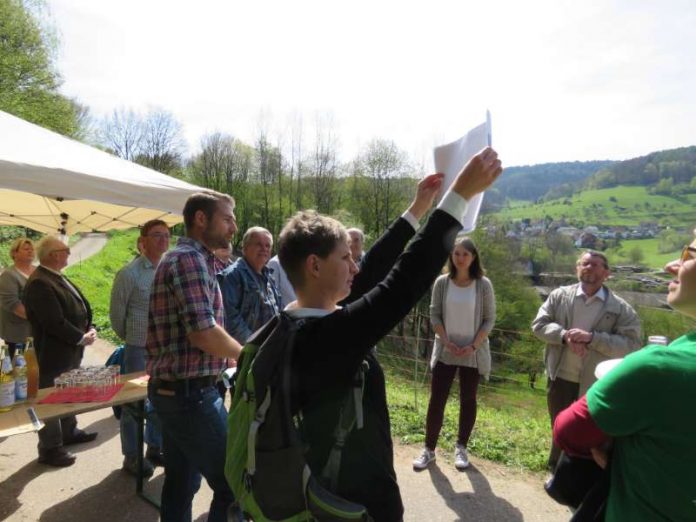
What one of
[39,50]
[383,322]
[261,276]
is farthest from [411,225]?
[39,50]

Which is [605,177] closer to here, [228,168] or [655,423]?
[228,168]

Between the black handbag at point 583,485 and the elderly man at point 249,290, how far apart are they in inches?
102

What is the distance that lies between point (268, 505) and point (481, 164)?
3.67ft

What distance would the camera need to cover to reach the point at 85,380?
3.25 metres

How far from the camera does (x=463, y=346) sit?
410cm

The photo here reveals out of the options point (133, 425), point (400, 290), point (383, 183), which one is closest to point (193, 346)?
point (400, 290)

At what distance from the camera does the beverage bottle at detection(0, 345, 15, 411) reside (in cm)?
293

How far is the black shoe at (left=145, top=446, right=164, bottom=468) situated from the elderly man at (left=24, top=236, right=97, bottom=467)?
2.13 feet

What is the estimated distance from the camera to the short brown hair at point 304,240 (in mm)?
1319

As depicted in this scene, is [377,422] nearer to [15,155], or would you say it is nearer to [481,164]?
[481,164]

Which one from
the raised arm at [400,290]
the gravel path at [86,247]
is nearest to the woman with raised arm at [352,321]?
the raised arm at [400,290]

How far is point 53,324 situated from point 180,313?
8.47ft

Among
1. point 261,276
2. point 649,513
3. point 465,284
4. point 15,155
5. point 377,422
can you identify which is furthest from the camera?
point 465,284

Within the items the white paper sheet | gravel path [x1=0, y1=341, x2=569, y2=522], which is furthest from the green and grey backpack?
gravel path [x1=0, y1=341, x2=569, y2=522]
